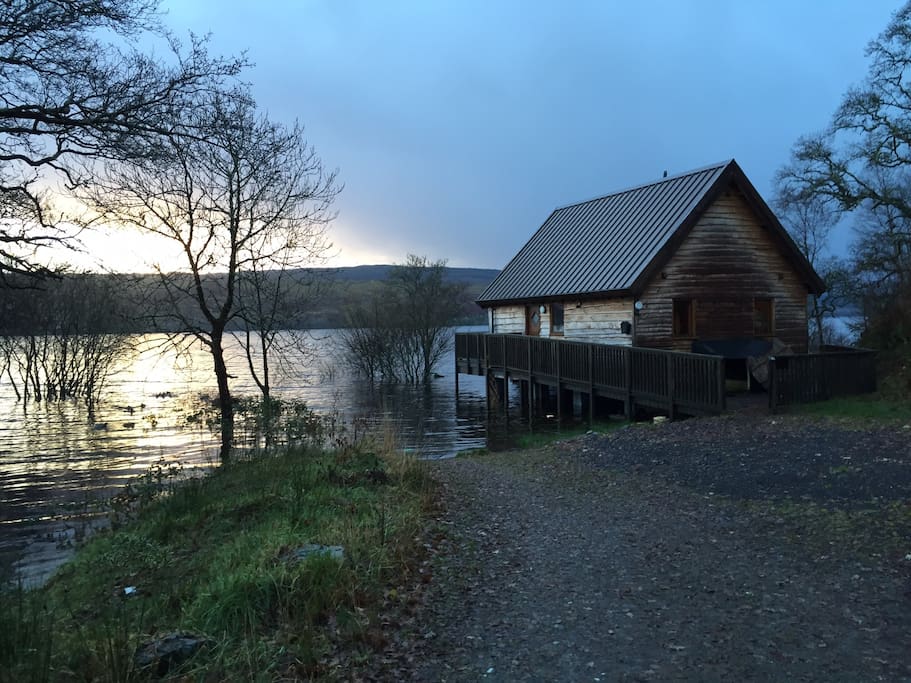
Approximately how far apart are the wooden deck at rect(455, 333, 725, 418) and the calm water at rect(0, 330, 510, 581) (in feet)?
8.79

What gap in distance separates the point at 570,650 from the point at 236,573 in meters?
2.93

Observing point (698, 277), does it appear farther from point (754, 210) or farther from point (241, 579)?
point (241, 579)

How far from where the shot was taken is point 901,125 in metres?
28.5

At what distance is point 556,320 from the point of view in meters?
25.5

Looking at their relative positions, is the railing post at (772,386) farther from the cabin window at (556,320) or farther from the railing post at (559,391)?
the cabin window at (556,320)

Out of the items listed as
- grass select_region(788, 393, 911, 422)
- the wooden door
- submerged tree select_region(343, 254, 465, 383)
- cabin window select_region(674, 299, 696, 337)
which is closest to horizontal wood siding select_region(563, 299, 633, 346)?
cabin window select_region(674, 299, 696, 337)

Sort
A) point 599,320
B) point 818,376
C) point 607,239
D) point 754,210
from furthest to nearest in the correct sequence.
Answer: point 607,239, point 599,320, point 754,210, point 818,376

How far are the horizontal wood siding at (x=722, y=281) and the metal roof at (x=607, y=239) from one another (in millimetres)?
677

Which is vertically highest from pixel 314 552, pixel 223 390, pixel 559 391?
pixel 223 390

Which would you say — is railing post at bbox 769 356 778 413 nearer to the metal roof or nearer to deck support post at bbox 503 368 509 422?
the metal roof

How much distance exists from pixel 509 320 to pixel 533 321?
2120 millimetres

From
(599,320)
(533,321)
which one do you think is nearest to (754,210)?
(599,320)

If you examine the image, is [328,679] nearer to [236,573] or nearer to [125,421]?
[236,573]

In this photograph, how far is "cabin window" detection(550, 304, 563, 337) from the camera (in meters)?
25.2
